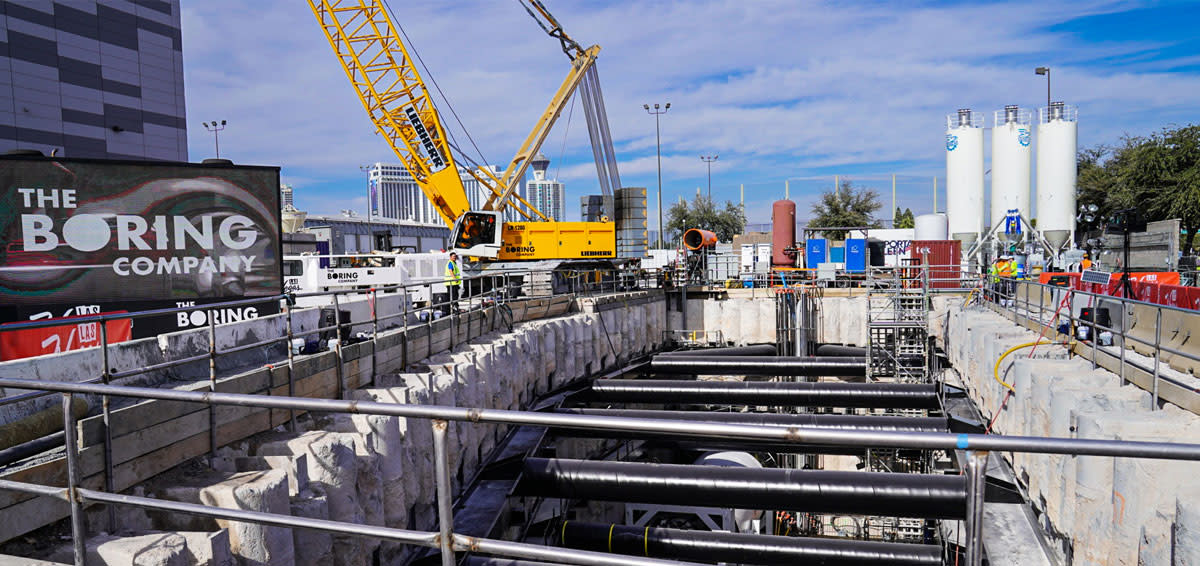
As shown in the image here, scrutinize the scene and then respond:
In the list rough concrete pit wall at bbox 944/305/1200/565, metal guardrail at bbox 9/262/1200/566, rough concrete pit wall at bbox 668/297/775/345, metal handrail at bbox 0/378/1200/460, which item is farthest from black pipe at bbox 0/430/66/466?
rough concrete pit wall at bbox 668/297/775/345

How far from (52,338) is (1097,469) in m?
11.9

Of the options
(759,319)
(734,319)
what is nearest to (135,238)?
(734,319)

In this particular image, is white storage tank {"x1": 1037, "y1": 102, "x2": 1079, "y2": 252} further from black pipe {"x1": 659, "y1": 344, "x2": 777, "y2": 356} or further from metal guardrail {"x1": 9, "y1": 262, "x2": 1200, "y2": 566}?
metal guardrail {"x1": 9, "y1": 262, "x2": 1200, "y2": 566}

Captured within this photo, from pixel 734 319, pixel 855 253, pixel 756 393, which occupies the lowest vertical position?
pixel 756 393

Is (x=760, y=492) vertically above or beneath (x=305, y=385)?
beneath

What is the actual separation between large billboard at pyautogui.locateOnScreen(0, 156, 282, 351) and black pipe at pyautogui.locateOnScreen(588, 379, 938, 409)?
894cm

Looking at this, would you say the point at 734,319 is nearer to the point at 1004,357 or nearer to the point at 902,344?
the point at 902,344

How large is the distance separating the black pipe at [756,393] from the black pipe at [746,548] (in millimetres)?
5033

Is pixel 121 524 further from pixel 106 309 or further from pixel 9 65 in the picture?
pixel 9 65

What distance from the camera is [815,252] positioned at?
34.6m

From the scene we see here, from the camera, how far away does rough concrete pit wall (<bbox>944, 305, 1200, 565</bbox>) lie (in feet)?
17.7

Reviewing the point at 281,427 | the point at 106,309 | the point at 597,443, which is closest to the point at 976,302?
the point at 597,443

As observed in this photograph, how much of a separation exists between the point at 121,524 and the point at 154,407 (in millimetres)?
1073

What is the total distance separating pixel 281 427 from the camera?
321 inches
